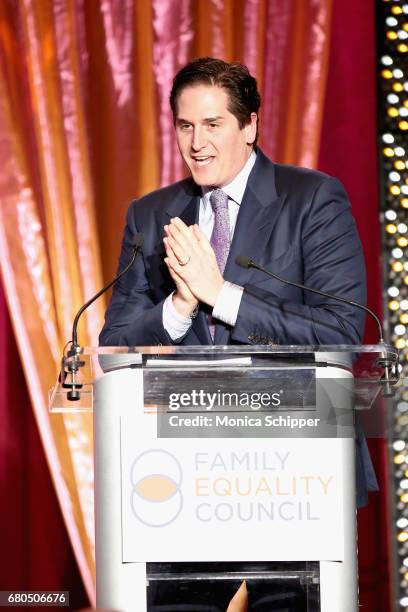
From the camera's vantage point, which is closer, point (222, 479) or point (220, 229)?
point (222, 479)

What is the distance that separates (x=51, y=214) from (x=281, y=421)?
2069 mm

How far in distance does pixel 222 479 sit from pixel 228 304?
51 centimetres

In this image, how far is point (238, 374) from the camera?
181 centimetres

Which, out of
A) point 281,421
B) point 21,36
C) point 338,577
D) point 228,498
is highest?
point 21,36

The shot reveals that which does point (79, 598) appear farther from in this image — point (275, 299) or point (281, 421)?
point (281, 421)

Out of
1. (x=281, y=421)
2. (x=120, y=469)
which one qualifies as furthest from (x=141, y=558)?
(x=281, y=421)

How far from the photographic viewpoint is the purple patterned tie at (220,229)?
8.26ft

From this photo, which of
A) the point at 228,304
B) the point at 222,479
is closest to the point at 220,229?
the point at 228,304

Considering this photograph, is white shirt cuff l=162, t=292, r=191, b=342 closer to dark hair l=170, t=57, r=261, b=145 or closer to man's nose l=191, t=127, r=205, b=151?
man's nose l=191, t=127, r=205, b=151

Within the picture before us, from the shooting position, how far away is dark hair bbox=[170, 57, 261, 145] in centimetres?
256

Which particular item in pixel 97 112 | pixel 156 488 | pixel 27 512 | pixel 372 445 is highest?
pixel 97 112

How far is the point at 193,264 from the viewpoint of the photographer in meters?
2.21

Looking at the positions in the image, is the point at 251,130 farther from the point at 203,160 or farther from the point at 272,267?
the point at 272,267

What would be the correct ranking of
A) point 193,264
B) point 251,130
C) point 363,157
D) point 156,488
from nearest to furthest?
point 156,488
point 193,264
point 251,130
point 363,157
